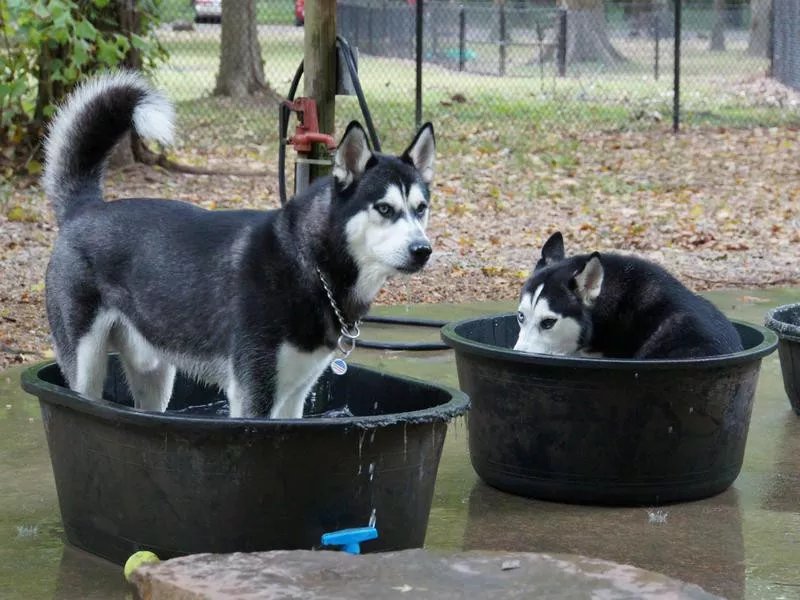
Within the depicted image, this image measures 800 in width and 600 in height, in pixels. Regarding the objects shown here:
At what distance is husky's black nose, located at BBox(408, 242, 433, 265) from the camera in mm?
4277

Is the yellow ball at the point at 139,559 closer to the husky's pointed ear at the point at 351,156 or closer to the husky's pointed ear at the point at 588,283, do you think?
the husky's pointed ear at the point at 351,156

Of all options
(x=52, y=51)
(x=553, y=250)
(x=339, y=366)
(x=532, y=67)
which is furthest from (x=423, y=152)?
(x=532, y=67)

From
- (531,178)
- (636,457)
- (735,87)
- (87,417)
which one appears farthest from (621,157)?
(87,417)

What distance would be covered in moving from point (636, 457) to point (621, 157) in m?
10.6

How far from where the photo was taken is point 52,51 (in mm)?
11578

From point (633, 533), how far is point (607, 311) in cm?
117

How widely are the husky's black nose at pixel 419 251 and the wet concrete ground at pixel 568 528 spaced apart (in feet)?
3.40

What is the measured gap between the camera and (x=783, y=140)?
16625 millimetres

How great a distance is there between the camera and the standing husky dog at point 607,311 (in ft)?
17.5

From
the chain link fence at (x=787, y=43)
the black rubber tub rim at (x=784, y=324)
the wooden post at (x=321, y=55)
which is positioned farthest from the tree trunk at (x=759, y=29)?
the black rubber tub rim at (x=784, y=324)

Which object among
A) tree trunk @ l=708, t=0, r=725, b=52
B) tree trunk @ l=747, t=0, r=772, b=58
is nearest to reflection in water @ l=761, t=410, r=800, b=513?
tree trunk @ l=747, t=0, r=772, b=58

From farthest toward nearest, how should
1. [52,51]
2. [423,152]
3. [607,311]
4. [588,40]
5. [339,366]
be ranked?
[588,40] → [52,51] → [607,311] → [339,366] → [423,152]

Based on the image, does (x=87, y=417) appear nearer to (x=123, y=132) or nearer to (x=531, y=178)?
(x=123, y=132)

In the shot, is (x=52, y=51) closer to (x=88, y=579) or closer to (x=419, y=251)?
(x=419, y=251)
